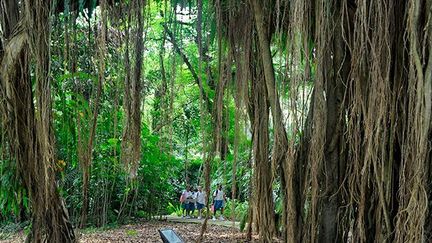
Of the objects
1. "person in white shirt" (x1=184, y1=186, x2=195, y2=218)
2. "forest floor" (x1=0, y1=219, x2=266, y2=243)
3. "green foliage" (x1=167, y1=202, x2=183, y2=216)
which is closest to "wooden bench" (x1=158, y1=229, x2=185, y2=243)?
"forest floor" (x1=0, y1=219, x2=266, y2=243)

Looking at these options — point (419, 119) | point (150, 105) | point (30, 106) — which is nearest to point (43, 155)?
point (30, 106)

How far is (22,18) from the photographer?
2746mm

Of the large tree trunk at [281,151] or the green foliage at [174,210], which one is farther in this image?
the green foliage at [174,210]

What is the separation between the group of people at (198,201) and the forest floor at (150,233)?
19.7 inches

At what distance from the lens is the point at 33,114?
2.97m

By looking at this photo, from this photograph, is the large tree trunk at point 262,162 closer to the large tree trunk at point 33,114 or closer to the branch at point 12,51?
the large tree trunk at point 33,114

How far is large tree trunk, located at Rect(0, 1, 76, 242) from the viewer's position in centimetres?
268

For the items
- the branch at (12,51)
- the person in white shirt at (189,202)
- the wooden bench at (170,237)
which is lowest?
the person in white shirt at (189,202)

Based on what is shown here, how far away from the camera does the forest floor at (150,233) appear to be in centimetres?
564

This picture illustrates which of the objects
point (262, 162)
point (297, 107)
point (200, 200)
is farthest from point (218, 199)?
point (297, 107)

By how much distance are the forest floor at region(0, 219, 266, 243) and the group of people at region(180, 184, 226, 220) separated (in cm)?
50

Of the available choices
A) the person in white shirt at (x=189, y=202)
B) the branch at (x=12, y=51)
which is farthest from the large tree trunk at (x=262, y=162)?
the person in white shirt at (x=189, y=202)

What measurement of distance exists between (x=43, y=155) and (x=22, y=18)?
0.69 metres

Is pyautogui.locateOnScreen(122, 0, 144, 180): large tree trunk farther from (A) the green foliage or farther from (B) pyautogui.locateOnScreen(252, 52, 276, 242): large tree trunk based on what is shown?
(A) the green foliage
